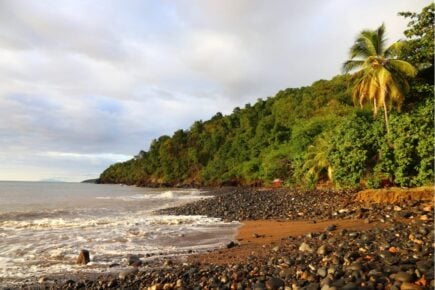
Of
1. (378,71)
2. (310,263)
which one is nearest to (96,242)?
(310,263)

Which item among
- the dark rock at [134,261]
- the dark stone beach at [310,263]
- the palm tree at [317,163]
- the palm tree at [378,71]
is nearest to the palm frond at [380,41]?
the palm tree at [378,71]

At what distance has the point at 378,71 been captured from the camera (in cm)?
1977

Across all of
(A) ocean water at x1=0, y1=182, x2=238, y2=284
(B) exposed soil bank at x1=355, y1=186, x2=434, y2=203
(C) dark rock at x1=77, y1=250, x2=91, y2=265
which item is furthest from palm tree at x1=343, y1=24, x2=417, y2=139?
(C) dark rock at x1=77, y1=250, x2=91, y2=265

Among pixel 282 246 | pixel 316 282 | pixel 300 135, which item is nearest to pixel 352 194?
pixel 282 246

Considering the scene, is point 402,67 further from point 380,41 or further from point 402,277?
point 402,277

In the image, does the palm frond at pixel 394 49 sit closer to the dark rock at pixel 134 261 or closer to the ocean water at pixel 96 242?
the ocean water at pixel 96 242

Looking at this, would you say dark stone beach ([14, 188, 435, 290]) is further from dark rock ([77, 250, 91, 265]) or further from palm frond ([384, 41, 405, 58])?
palm frond ([384, 41, 405, 58])

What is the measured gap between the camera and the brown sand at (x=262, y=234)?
33.7ft

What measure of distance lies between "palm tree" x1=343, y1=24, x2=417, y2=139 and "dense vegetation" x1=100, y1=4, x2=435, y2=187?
0.07 meters

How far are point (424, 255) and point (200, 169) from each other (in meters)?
79.9

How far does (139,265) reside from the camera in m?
9.84

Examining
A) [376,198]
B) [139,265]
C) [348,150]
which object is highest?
[348,150]

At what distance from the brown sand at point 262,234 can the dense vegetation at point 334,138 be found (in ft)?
19.0

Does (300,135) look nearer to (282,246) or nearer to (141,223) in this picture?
(141,223)
